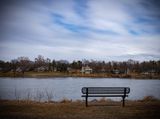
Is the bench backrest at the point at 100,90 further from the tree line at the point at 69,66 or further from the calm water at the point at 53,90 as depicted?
the tree line at the point at 69,66

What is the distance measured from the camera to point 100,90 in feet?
39.0

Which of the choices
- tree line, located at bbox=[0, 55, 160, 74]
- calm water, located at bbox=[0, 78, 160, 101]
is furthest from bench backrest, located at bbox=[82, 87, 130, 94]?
tree line, located at bbox=[0, 55, 160, 74]

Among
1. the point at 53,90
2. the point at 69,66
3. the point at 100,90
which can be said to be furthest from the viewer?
the point at 69,66

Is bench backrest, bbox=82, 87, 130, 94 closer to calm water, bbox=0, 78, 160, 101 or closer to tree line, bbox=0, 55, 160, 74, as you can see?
calm water, bbox=0, 78, 160, 101

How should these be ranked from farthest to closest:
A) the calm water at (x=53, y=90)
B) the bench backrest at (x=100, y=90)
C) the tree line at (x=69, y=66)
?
the tree line at (x=69, y=66) → the calm water at (x=53, y=90) → the bench backrest at (x=100, y=90)

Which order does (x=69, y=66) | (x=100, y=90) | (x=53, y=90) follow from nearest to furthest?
(x=100, y=90) < (x=53, y=90) < (x=69, y=66)

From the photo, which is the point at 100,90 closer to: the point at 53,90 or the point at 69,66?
the point at 53,90

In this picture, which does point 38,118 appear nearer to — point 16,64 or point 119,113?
point 119,113

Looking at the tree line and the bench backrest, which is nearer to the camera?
the bench backrest

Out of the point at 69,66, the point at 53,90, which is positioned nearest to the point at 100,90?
the point at 53,90

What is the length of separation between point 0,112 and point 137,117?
16.6 ft

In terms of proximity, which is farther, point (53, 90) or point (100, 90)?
point (53, 90)

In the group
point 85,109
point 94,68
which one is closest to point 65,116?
point 85,109

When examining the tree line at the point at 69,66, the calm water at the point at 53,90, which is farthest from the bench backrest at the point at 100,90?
the tree line at the point at 69,66
